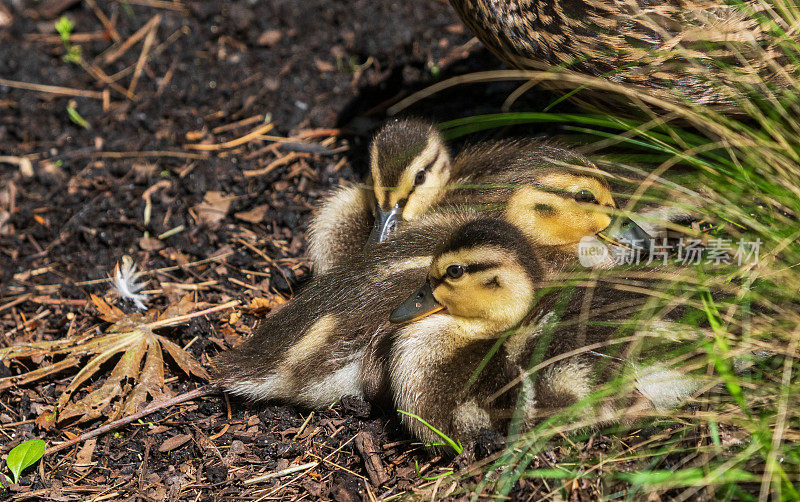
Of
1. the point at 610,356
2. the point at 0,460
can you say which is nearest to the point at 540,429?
the point at 610,356

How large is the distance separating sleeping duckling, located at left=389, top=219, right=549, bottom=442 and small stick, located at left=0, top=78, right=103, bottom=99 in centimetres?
318

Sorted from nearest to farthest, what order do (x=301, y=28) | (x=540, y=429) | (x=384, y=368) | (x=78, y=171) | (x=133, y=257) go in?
(x=540, y=429), (x=384, y=368), (x=133, y=257), (x=78, y=171), (x=301, y=28)

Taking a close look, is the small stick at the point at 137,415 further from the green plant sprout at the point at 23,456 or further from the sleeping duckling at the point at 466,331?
the sleeping duckling at the point at 466,331

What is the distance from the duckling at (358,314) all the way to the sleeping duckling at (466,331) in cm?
19

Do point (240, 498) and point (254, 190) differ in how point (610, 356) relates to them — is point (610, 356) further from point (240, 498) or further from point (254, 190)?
point (254, 190)

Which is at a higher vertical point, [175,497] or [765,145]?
[765,145]

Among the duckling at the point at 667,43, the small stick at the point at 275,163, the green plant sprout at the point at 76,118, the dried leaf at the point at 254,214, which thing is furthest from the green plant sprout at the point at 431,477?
the green plant sprout at the point at 76,118

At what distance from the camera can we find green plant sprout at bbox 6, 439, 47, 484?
2.76m

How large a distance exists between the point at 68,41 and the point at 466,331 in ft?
12.9

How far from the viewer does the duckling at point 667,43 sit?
255cm

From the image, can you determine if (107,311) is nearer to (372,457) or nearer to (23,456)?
(23,456)

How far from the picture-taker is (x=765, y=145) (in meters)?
2.51

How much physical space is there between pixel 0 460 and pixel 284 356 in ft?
3.71

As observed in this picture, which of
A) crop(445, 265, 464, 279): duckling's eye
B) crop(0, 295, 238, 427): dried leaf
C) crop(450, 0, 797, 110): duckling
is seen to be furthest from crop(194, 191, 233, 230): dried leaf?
crop(450, 0, 797, 110): duckling
